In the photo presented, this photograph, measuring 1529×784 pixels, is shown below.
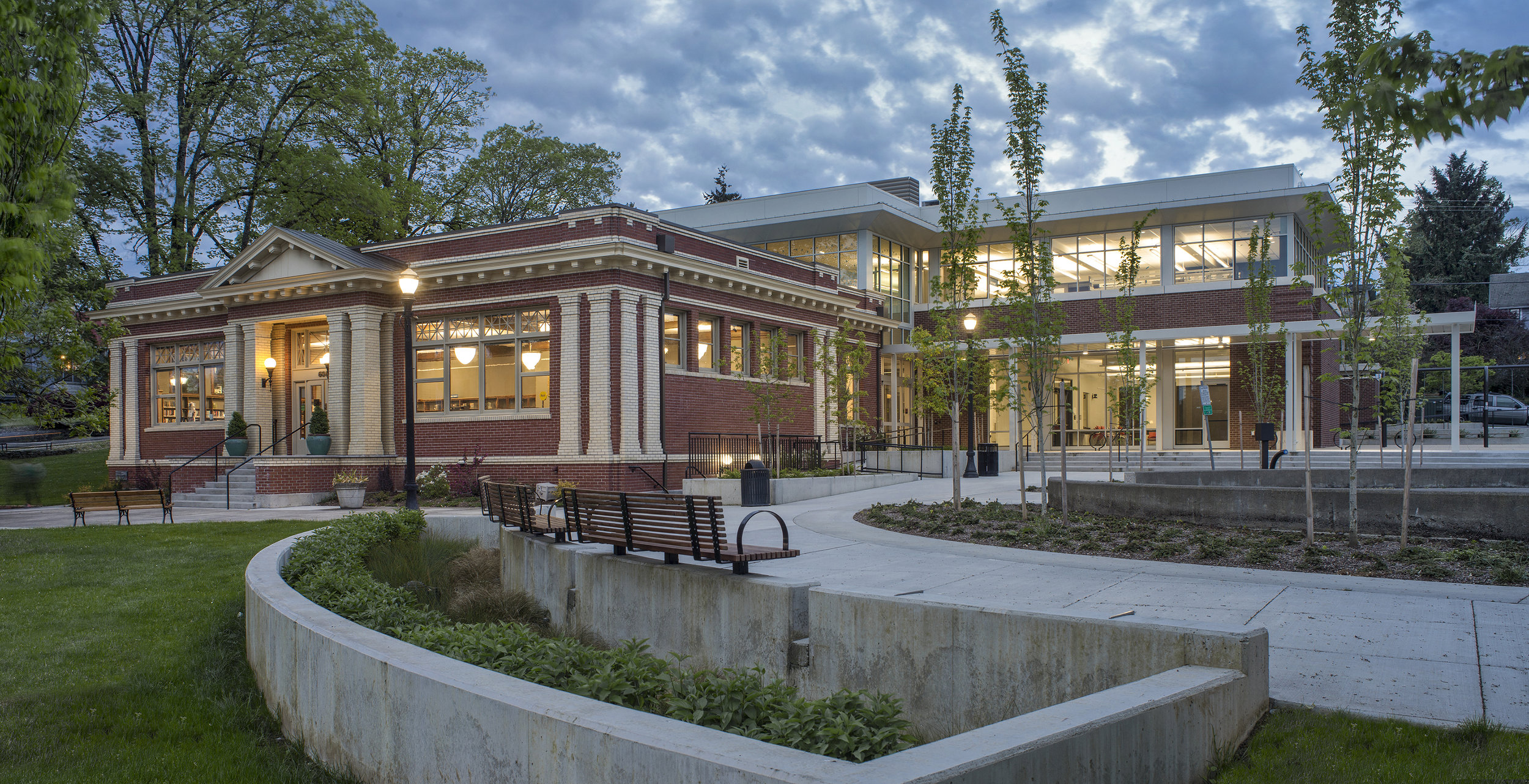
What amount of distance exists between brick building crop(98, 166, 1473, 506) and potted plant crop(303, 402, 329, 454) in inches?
14.3

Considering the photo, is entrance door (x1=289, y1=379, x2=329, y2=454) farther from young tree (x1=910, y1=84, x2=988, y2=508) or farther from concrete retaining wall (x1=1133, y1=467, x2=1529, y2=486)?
concrete retaining wall (x1=1133, y1=467, x2=1529, y2=486)

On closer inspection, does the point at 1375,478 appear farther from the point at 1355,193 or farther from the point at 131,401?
the point at 131,401

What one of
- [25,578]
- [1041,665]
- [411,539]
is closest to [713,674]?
[1041,665]

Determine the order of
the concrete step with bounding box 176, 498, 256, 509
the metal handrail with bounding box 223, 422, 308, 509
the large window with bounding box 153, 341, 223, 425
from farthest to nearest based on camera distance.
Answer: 1. the large window with bounding box 153, 341, 223, 425
2. the metal handrail with bounding box 223, 422, 308, 509
3. the concrete step with bounding box 176, 498, 256, 509

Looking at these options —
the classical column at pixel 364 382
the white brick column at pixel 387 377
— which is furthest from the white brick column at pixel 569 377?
the classical column at pixel 364 382

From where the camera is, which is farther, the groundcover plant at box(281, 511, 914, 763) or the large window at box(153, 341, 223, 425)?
the large window at box(153, 341, 223, 425)

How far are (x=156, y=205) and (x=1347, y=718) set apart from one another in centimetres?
3928

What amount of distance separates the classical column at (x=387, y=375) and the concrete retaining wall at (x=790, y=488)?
29.3 feet

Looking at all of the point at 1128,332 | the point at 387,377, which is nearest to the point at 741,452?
the point at 387,377

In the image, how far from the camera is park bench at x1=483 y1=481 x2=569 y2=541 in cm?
1041

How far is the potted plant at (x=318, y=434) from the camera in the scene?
81.1 ft

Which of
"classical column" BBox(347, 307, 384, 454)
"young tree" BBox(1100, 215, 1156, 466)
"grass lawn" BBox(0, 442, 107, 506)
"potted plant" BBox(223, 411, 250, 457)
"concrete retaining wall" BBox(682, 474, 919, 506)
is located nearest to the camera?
"young tree" BBox(1100, 215, 1156, 466)

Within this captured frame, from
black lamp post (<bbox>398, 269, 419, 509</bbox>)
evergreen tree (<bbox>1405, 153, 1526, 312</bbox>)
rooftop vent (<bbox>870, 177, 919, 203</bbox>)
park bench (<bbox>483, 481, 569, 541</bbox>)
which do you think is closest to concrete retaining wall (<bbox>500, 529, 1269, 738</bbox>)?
park bench (<bbox>483, 481, 569, 541</bbox>)

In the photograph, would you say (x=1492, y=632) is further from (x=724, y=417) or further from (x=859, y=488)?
(x=724, y=417)
